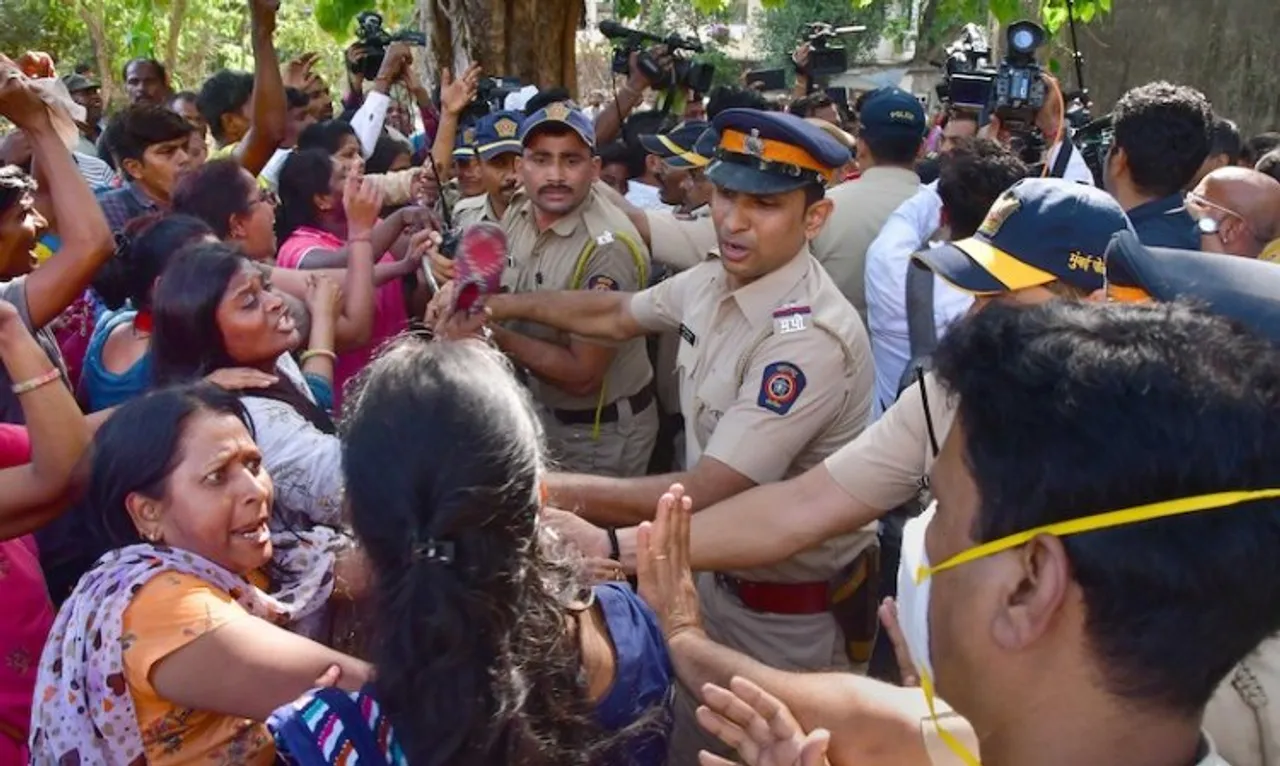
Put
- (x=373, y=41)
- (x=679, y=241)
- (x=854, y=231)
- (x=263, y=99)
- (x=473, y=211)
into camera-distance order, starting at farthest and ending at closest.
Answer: (x=373, y=41) → (x=263, y=99) → (x=473, y=211) → (x=854, y=231) → (x=679, y=241)

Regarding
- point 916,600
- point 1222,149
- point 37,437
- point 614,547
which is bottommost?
point 614,547

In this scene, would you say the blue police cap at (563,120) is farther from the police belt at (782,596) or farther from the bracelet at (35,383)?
the bracelet at (35,383)

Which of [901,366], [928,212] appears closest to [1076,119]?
[928,212]

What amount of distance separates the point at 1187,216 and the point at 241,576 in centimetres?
332

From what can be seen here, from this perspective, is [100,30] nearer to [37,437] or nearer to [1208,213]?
[37,437]

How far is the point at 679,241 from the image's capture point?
13.3 feet

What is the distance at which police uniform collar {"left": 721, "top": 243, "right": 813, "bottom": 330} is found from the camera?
267 cm

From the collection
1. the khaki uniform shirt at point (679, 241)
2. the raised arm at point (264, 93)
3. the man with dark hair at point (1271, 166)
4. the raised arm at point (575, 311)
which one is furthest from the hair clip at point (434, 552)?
the man with dark hair at point (1271, 166)

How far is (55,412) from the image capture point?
2.17 meters

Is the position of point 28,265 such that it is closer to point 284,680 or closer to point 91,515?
point 91,515

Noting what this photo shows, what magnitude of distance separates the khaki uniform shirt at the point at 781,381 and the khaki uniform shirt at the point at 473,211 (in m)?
1.91

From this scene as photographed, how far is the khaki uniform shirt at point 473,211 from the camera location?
459 centimetres

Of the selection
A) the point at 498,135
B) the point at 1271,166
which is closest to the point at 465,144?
the point at 498,135

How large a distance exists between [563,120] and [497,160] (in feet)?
2.79
